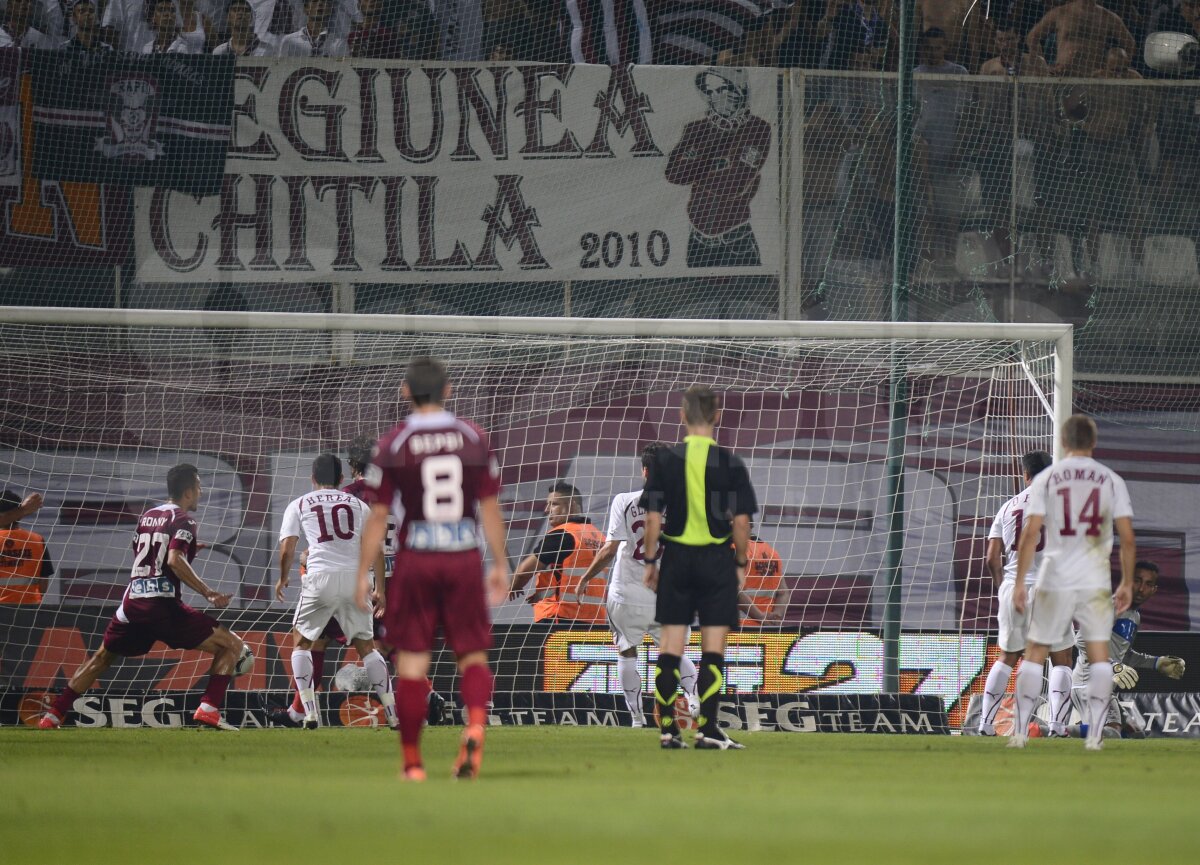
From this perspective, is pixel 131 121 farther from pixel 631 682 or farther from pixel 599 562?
pixel 631 682

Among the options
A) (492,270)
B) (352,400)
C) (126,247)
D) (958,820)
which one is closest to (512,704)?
(352,400)

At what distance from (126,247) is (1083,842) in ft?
41.0

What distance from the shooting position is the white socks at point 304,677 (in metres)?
12.6

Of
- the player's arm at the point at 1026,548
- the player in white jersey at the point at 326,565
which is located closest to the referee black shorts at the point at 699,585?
the player's arm at the point at 1026,548

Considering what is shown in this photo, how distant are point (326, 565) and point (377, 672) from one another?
0.88 metres

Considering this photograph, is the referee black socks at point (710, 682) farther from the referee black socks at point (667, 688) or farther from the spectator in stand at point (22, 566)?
the spectator in stand at point (22, 566)

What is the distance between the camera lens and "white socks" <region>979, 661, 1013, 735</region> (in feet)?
40.1

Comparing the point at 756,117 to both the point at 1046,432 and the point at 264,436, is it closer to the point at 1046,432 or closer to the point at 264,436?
the point at 1046,432

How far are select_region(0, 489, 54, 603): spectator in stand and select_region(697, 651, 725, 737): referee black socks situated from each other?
20.0 feet

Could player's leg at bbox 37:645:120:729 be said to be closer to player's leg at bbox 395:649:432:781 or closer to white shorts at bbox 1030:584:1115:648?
player's leg at bbox 395:649:432:781

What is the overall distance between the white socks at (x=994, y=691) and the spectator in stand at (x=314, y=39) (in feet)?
28.2

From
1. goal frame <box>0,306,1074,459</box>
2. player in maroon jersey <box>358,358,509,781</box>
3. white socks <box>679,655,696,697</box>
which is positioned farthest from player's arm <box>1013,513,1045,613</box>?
player in maroon jersey <box>358,358,509,781</box>

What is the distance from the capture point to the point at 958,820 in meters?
6.08

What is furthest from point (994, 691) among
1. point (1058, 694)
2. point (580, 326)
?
point (580, 326)
